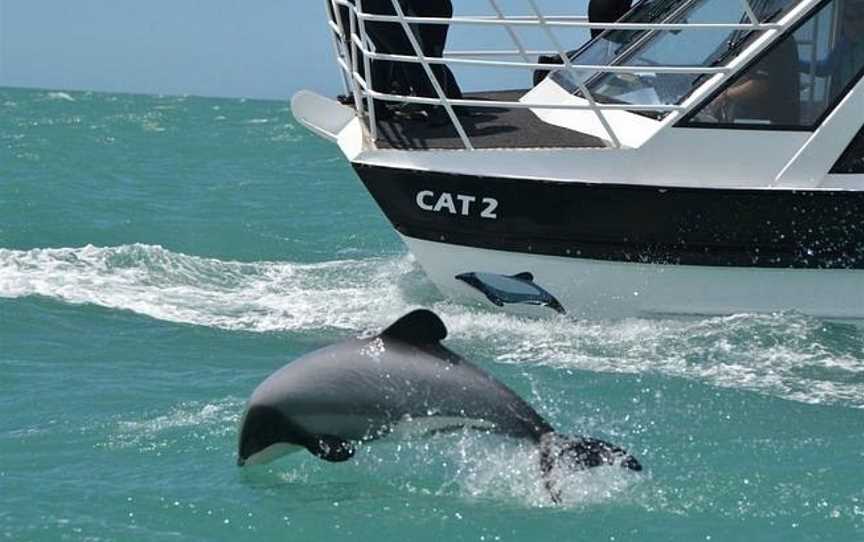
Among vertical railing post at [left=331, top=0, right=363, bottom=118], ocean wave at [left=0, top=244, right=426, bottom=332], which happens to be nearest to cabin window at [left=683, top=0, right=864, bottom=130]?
vertical railing post at [left=331, top=0, right=363, bottom=118]

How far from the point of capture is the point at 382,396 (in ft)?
21.3

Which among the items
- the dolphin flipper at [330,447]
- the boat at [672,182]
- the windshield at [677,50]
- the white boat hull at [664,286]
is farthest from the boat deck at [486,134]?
the dolphin flipper at [330,447]

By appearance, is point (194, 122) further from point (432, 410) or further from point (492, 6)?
point (432, 410)

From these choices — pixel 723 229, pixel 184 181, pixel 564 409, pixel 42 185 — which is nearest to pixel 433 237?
pixel 723 229

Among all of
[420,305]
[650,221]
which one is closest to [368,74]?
[420,305]

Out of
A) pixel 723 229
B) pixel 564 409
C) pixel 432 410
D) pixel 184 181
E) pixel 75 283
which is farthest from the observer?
pixel 184 181

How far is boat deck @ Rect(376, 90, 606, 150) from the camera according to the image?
33.6 ft

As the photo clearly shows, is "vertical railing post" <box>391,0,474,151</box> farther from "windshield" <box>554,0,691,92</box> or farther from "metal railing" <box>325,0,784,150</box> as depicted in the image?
"windshield" <box>554,0,691,92</box>

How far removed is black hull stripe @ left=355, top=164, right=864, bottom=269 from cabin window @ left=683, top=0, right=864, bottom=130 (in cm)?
50

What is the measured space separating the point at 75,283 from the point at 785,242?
16.9 ft

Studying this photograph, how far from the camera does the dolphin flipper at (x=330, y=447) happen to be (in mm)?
6602

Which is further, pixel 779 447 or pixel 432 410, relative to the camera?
pixel 779 447

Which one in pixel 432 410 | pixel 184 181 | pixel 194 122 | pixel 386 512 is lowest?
pixel 194 122

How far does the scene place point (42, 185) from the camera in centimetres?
1992
